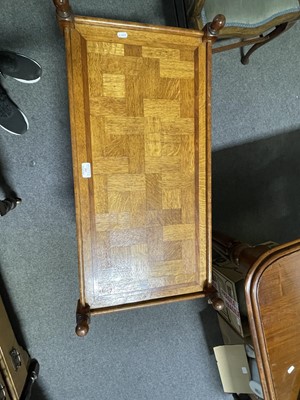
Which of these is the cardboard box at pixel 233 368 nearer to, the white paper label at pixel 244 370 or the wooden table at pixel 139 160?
the white paper label at pixel 244 370

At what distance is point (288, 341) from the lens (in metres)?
0.89

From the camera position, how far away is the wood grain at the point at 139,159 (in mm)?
890

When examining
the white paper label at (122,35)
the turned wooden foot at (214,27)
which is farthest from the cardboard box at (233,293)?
the white paper label at (122,35)

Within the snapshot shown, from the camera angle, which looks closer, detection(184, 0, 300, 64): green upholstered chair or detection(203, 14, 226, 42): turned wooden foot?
detection(203, 14, 226, 42): turned wooden foot

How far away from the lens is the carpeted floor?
128 cm

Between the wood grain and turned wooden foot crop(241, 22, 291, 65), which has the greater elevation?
turned wooden foot crop(241, 22, 291, 65)

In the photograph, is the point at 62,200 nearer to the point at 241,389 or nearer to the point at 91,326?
the point at 91,326

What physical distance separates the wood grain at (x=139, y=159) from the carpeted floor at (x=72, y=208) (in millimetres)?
460

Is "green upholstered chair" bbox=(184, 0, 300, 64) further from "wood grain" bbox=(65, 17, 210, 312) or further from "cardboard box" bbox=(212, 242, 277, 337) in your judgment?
"cardboard box" bbox=(212, 242, 277, 337)

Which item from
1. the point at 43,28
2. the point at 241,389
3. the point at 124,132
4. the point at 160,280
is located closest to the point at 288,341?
the point at 160,280

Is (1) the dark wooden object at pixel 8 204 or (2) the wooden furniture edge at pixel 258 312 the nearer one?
(2) the wooden furniture edge at pixel 258 312

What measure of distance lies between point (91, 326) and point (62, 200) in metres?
0.65

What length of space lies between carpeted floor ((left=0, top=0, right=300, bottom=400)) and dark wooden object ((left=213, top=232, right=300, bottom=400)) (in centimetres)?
66

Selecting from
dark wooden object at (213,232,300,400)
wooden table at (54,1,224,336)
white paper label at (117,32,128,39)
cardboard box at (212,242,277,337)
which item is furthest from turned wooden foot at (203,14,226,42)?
cardboard box at (212,242,277,337)
